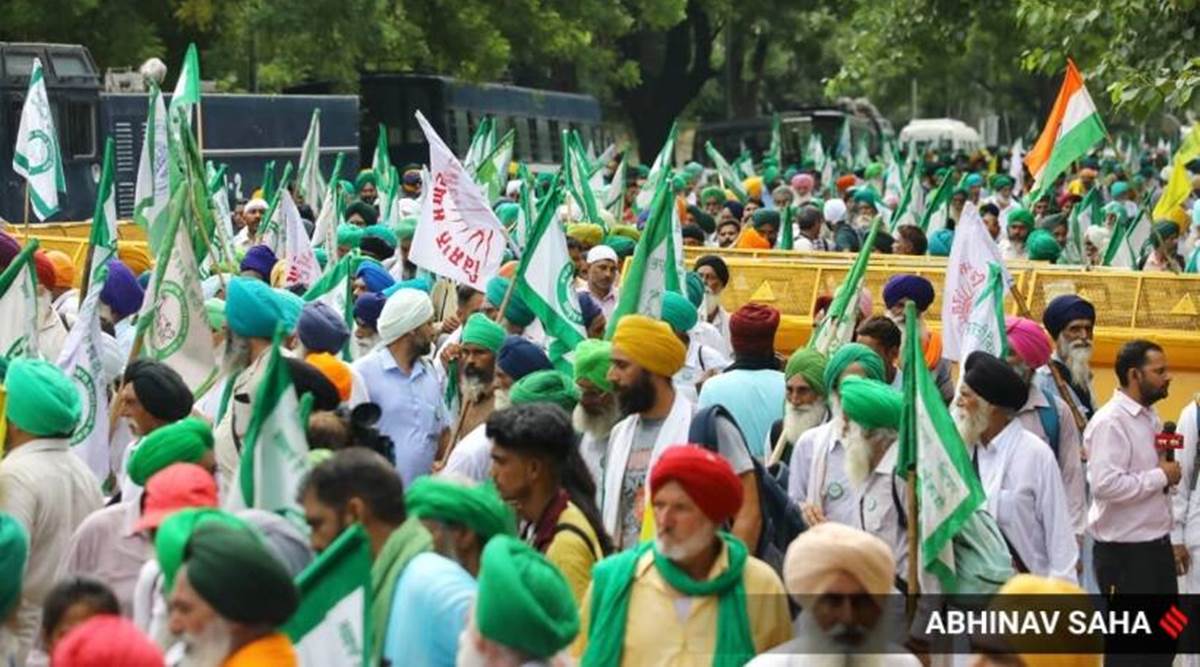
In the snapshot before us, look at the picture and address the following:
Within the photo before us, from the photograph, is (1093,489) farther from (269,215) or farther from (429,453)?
(269,215)

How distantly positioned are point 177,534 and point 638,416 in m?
2.82

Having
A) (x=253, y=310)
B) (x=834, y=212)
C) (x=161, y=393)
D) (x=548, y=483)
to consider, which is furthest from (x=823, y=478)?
(x=834, y=212)

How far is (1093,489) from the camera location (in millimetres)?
10281

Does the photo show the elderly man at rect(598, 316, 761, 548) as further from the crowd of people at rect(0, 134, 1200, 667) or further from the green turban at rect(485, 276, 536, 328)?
the green turban at rect(485, 276, 536, 328)

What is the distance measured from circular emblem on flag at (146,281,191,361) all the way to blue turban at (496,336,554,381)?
58.7 inches

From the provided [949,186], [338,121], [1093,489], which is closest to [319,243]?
[949,186]

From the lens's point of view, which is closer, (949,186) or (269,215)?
(269,215)

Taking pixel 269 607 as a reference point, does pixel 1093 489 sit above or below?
below

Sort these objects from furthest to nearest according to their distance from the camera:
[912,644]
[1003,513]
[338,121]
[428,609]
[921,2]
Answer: [338,121], [921,2], [1003,513], [912,644], [428,609]

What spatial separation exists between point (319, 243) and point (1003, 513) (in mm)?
9913

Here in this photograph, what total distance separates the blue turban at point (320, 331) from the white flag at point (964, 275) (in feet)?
9.51

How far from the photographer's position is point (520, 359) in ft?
32.2

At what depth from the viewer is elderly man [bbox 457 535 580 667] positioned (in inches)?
228

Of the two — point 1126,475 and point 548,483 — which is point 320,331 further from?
point 1126,475
